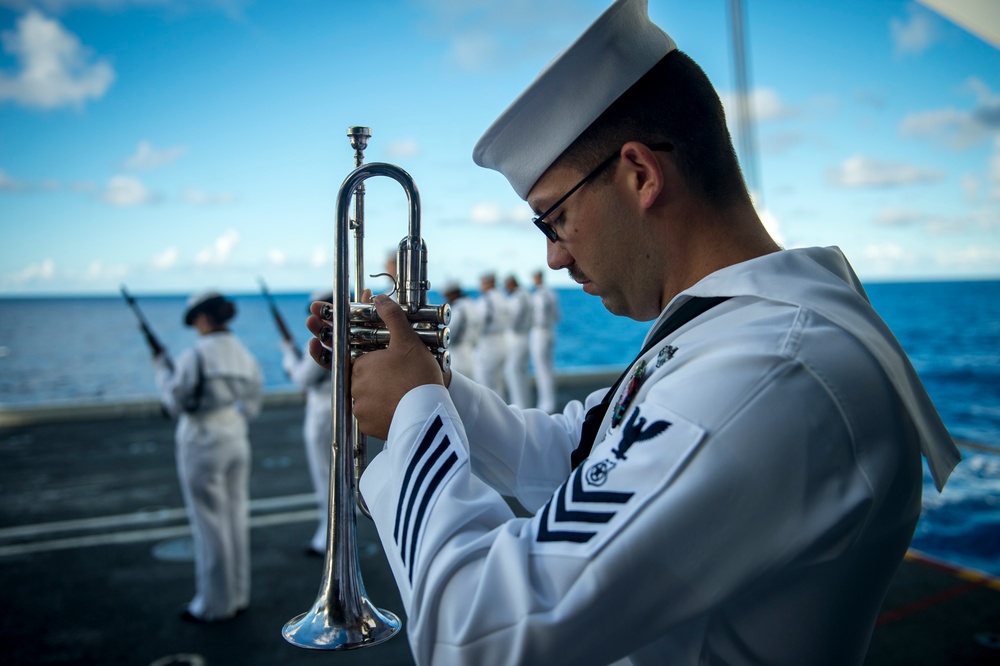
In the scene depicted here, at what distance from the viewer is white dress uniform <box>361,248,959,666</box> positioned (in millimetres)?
978

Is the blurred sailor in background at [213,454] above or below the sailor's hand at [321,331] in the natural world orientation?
below

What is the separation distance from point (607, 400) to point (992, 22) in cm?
385

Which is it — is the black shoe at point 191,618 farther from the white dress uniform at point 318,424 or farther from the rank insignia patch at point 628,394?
the rank insignia patch at point 628,394

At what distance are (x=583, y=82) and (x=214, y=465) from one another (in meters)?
4.50

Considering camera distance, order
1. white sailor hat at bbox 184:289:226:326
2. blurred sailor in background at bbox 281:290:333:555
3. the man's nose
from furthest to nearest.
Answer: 1. blurred sailor in background at bbox 281:290:333:555
2. white sailor hat at bbox 184:289:226:326
3. the man's nose

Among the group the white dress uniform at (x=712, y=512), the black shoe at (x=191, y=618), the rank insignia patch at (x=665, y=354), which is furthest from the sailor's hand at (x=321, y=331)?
the black shoe at (x=191, y=618)

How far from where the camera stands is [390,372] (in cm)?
136

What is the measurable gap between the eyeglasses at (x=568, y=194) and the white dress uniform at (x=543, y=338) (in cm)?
1234

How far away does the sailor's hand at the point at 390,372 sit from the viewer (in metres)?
1.35

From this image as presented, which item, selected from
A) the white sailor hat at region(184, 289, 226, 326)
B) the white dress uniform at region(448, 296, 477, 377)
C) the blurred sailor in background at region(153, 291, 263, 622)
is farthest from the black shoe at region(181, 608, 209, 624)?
the white dress uniform at region(448, 296, 477, 377)

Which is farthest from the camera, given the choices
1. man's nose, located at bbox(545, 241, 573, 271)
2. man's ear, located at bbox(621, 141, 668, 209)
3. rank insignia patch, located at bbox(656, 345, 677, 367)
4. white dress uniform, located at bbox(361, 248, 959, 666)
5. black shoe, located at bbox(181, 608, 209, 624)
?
black shoe, located at bbox(181, 608, 209, 624)

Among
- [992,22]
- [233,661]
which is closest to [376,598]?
[233,661]

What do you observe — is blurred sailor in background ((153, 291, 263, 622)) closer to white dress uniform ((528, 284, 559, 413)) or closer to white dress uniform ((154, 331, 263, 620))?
white dress uniform ((154, 331, 263, 620))

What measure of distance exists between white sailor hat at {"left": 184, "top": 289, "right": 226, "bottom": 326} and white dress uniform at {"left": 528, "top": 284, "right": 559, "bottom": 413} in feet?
29.1
